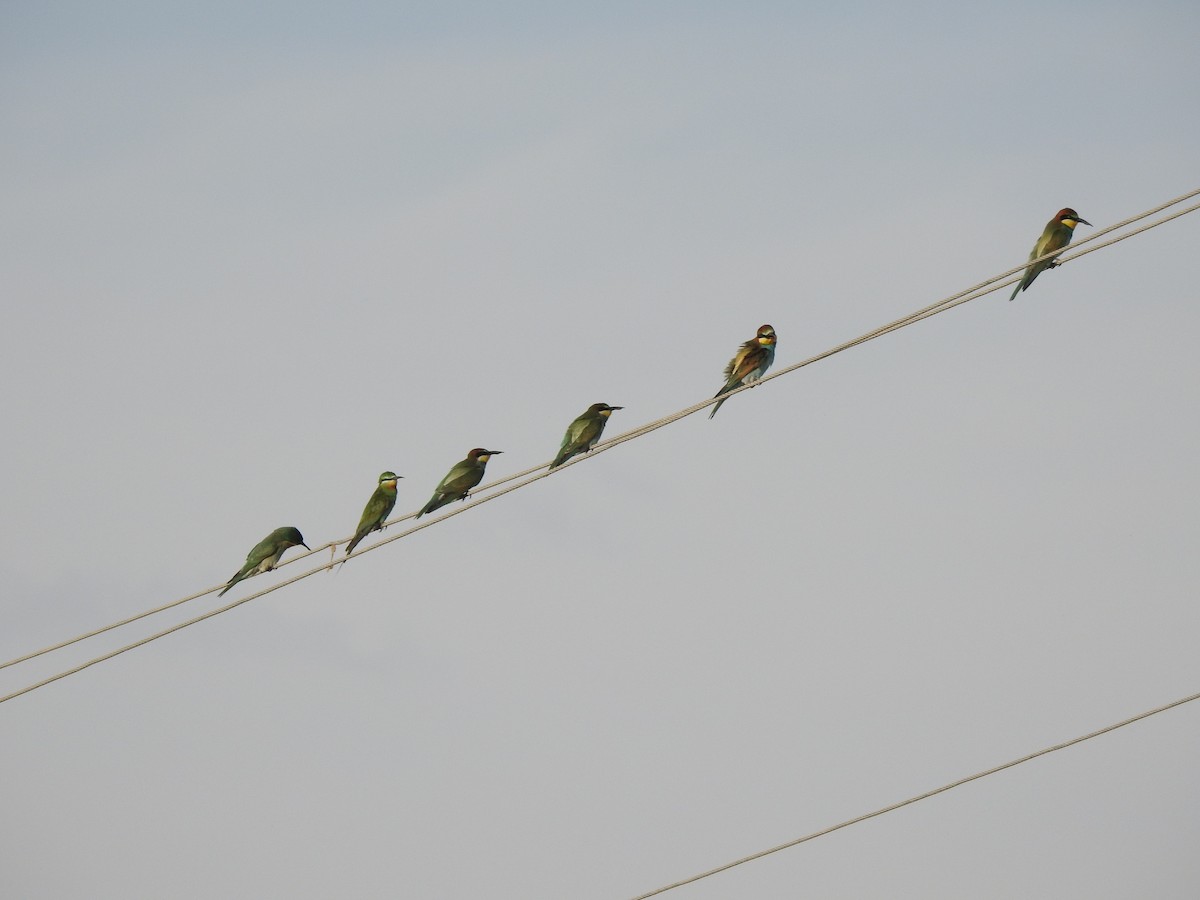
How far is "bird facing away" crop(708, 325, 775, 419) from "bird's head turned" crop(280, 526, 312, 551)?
12.2 feet

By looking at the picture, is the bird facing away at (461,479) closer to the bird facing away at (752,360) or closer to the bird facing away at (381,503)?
the bird facing away at (381,503)

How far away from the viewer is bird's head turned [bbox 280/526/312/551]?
13570 millimetres

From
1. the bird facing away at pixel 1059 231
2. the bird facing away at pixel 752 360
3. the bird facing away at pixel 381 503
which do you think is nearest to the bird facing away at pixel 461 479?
the bird facing away at pixel 381 503

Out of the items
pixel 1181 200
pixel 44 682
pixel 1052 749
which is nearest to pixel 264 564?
pixel 44 682

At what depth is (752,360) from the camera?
41.7 ft

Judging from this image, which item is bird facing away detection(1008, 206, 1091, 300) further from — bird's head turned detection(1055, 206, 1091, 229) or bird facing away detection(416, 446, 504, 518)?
bird facing away detection(416, 446, 504, 518)

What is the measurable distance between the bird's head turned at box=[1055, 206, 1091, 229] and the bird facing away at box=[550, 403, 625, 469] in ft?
12.6

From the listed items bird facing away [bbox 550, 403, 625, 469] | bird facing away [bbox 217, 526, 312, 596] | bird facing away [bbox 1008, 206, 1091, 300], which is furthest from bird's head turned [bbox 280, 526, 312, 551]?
bird facing away [bbox 1008, 206, 1091, 300]

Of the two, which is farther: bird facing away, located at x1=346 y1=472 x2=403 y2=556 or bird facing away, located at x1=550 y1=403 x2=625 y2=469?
bird facing away, located at x1=346 y1=472 x2=403 y2=556

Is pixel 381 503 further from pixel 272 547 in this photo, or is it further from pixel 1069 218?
pixel 1069 218

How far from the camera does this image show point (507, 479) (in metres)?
8.61

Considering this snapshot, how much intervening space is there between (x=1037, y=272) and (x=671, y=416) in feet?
14.8

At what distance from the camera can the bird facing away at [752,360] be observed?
12.7 metres

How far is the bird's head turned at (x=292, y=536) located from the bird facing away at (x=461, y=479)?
1.32 metres
